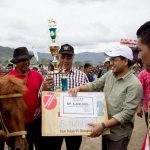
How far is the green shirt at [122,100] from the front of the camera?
4145 mm

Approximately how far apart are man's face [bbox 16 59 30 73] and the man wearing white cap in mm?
1099

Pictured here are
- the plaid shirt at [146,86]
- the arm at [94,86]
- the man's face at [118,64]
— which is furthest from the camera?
the plaid shirt at [146,86]

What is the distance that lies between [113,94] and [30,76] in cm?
152

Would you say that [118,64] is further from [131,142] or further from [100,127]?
[131,142]

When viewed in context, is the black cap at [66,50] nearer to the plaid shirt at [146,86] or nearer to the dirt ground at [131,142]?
the plaid shirt at [146,86]

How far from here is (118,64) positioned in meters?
4.27

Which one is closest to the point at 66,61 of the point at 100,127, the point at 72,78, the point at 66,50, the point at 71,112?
the point at 66,50

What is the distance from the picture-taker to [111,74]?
4570 millimetres

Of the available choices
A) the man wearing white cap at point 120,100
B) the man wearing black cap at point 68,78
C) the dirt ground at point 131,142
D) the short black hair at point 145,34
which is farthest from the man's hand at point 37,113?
the short black hair at point 145,34

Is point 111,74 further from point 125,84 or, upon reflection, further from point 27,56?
point 27,56

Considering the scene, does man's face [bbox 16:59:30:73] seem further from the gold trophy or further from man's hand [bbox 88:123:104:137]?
man's hand [bbox 88:123:104:137]

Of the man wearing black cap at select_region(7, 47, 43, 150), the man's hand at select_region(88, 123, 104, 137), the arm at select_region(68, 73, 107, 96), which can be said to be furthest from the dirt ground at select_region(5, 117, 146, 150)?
the man's hand at select_region(88, 123, 104, 137)

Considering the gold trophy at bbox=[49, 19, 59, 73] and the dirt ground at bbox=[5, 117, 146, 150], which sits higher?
the gold trophy at bbox=[49, 19, 59, 73]

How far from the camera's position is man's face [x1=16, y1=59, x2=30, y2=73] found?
5156 mm
